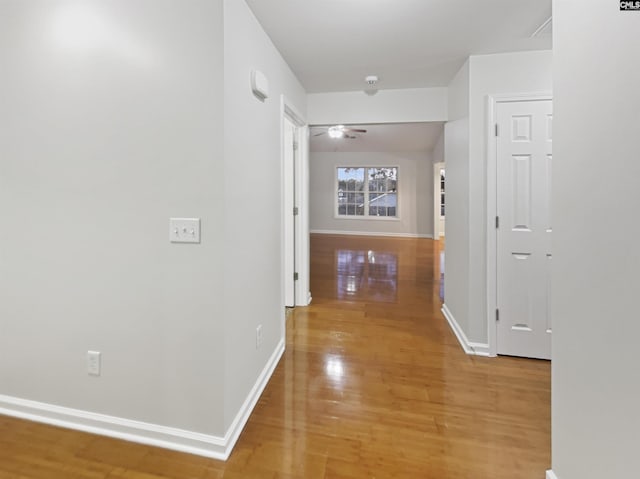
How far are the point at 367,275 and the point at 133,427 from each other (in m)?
4.22

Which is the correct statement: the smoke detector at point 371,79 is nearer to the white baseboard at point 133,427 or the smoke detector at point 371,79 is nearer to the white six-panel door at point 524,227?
the white six-panel door at point 524,227

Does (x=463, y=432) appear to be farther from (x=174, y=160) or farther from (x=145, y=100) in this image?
(x=145, y=100)

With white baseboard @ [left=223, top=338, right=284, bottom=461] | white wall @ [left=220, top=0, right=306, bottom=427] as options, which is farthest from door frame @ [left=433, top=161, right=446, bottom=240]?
white baseboard @ [left=223, top=338, right=284, bottom=461]

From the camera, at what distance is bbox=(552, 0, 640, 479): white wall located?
1021 mm

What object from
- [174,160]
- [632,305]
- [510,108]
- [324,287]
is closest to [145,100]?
[174,160]

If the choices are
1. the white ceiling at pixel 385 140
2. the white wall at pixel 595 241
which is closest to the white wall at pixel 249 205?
the white wall at pixel 595 241

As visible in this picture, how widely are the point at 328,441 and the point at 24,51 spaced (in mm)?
2651

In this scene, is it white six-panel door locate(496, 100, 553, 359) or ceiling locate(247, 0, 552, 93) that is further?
white six-panel door locate(496, 100, 553, 359)

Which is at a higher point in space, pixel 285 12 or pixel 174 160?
pixel 285 12

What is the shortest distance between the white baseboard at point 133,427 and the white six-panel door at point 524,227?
2143mm

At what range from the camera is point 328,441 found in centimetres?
177

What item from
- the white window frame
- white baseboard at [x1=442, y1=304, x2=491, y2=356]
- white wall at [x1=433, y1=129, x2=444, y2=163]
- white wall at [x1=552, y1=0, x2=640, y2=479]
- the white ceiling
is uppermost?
the white ceiling

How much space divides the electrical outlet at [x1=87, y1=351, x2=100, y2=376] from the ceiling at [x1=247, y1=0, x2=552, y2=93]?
7.11 feet

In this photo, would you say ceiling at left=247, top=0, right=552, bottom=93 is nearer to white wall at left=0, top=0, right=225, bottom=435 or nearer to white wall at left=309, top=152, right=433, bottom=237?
white wall at left=0, top=0, right=225, bottom=435
